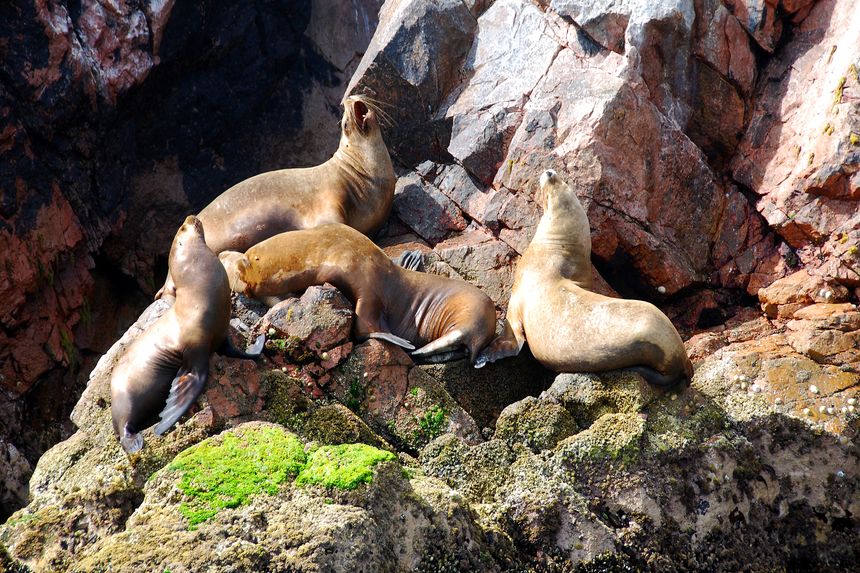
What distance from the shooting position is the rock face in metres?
9.52

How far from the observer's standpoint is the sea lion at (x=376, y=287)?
7.93 meters

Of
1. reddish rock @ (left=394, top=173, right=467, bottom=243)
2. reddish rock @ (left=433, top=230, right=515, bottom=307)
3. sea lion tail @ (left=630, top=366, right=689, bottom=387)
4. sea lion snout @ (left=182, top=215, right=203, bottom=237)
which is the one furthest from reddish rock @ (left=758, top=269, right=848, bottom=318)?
sea lion snout @ (left=182, top=215, right=203, bottom=237)

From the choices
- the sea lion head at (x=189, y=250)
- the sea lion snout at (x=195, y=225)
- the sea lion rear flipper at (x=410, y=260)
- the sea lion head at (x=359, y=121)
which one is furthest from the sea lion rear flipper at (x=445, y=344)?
the sea lion head at (x=359, y=121)

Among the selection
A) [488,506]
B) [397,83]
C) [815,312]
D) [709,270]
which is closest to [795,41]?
[709,270]

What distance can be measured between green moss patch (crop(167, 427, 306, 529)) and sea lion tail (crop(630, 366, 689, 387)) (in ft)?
8.81

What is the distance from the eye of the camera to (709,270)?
9.35 metres

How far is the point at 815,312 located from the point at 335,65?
6.90 m

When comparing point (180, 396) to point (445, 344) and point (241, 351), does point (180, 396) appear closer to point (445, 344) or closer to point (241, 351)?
point (241, 351)

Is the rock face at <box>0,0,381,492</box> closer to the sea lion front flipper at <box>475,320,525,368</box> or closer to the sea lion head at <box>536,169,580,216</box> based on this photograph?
the sea lion head at <box>536,169,580,216</box>

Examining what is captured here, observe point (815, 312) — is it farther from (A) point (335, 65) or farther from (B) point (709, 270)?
(A) point (335, 65)

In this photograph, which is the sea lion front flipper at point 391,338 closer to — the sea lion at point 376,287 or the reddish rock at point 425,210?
the sea lion at point 376,287

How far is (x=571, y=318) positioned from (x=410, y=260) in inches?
76.6

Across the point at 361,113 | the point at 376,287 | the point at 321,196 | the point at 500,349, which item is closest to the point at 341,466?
the point at 500,349

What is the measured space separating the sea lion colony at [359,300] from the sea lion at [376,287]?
0.01 meters
